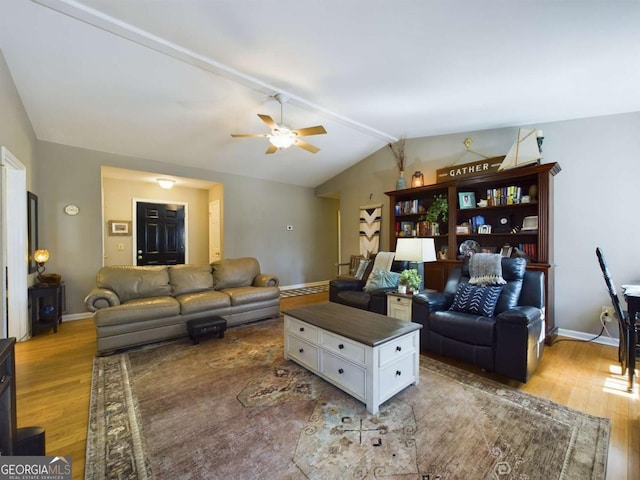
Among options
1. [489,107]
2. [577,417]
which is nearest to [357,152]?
[489,107]

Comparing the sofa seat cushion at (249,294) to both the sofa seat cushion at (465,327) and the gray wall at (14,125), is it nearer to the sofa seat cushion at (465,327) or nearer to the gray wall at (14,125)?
the sofa seat cushion at (465,327)

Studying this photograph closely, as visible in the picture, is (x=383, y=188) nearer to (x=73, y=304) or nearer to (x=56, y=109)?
(x=56, y=109)

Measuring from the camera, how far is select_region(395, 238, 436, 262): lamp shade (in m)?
3.17

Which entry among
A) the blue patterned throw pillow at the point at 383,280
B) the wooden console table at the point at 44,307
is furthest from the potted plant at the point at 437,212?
the wooden console table at the point at 44,307

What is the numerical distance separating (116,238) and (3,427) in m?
5.15

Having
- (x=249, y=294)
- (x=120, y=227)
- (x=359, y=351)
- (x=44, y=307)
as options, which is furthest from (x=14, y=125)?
(x=359, y=351)

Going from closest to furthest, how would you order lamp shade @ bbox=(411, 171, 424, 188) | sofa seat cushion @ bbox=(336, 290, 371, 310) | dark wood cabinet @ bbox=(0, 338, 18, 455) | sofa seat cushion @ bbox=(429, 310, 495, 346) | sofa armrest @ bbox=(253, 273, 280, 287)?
1. dark wood cabinet @ bbox=(0, 338, 18, 455)
2. sofa seat cushion @ bbox=(429, 310, 495, 346)
3. sofa seat cushion @ bbox=(336, 290, 371, 310)
4. sofa armrest @ bbox=(253, 273, 280, 287)
5. lamp shade @ bbox=(411, 171, 424, 188)

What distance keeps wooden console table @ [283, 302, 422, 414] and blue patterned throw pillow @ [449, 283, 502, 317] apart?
83 cm

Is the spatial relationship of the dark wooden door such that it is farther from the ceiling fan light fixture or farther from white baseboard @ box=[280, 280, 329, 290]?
the ceiling fan light fixture

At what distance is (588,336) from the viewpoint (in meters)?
3.28

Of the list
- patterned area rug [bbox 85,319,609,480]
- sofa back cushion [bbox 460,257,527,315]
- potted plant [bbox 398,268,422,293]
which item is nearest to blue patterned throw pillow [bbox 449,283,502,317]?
sofa back cushion [bbox 460,257,527,315]

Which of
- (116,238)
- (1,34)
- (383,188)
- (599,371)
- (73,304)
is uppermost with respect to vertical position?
(1,34)

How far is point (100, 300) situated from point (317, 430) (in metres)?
2.80

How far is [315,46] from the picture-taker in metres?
2.48
